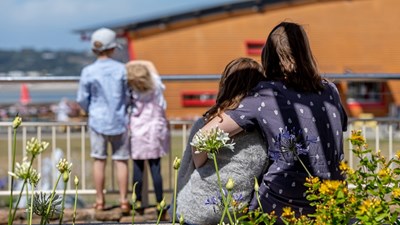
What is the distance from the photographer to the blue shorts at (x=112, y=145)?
680 centimetres

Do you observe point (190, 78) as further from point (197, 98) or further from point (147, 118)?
point (197, 98)

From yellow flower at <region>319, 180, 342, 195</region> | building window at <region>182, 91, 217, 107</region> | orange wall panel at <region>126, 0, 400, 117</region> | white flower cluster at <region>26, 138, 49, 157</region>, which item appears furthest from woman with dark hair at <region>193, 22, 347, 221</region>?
building window at <region>182, 91, 217, 107</region>

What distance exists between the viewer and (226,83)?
3.91m

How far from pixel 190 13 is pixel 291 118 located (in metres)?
40.8

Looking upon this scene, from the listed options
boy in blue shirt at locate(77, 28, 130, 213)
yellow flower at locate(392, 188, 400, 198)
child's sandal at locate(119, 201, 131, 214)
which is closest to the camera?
yellow flower at locate(392, 188, 400, 198)

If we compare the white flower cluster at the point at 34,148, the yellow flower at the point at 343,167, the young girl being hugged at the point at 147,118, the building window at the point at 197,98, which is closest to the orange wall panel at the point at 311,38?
the building window at the point at 197,98

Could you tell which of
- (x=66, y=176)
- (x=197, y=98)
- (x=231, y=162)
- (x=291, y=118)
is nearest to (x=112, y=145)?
(x=231, y=162)

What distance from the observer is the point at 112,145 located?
6938mm

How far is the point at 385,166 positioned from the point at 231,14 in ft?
135

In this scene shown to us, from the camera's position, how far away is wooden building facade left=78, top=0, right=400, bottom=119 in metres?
42.7

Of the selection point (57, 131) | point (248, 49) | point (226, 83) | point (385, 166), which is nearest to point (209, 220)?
point (226, 83)

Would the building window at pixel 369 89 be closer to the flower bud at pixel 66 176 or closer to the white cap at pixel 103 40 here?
the white cap at pixel 103 40

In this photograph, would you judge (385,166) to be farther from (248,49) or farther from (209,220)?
(248,49)

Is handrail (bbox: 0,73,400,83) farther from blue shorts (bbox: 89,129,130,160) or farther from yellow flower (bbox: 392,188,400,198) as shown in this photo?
yellow flower (bbox: 392,188,400,198)
